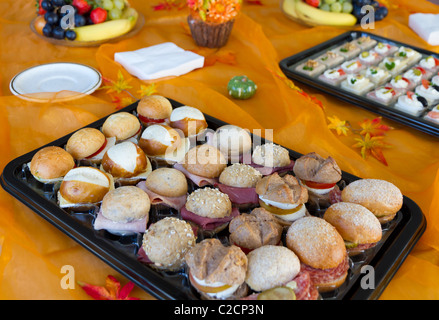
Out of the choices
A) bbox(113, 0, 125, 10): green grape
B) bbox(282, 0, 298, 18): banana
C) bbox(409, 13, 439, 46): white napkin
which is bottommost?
bbox(409, 13, 439, 46): white napkin

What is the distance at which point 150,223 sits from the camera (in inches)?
52.3

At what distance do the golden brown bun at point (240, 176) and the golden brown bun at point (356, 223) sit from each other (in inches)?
11.3

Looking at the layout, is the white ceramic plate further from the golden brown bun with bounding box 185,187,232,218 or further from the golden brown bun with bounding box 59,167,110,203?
the golden brown bun with bounding box 185,187,232,218

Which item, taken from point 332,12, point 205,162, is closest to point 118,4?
point 332,12

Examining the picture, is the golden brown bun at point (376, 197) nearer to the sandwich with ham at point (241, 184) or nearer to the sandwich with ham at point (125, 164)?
the sandwich with ham at point (241, 184)

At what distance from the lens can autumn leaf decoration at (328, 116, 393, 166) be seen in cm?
182

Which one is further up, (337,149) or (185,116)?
(185,116)

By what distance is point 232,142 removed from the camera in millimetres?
1589

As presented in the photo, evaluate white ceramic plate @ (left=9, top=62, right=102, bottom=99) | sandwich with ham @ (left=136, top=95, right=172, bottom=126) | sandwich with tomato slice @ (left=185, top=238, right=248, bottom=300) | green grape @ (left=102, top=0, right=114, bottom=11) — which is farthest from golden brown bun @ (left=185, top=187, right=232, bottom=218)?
green grape @ (left=102, top=0, right=114, bottom=11)

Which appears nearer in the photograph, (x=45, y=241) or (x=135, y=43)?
(x=45, y=241)

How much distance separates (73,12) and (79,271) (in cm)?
189

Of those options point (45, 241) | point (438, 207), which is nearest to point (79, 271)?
point (45, 241)
